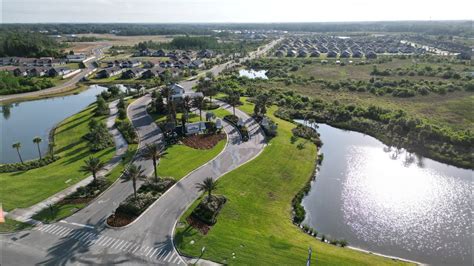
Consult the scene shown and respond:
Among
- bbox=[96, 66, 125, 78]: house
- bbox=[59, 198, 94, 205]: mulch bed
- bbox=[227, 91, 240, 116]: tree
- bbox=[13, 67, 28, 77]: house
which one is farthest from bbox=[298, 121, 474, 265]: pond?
bbox=[13, 67, 28, 77]: house

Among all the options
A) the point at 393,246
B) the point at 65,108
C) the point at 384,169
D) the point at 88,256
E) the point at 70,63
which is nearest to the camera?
the point at 88,256

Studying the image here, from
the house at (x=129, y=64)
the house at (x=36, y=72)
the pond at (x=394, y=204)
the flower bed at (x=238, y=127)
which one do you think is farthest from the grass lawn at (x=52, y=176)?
the house at (x=129, y=64)

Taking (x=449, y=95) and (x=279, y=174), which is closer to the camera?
(x=279, y=174)

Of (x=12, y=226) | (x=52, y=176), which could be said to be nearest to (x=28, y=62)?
(x=52, y=176)

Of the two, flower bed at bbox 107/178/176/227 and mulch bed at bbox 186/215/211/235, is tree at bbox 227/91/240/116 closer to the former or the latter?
flower bed at bbox 107/178/176/227

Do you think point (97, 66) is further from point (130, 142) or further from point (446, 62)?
point (446, 62)

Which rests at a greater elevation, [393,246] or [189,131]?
[189,131]

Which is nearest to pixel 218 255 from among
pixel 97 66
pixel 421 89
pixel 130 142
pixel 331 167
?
pixel 331 167
